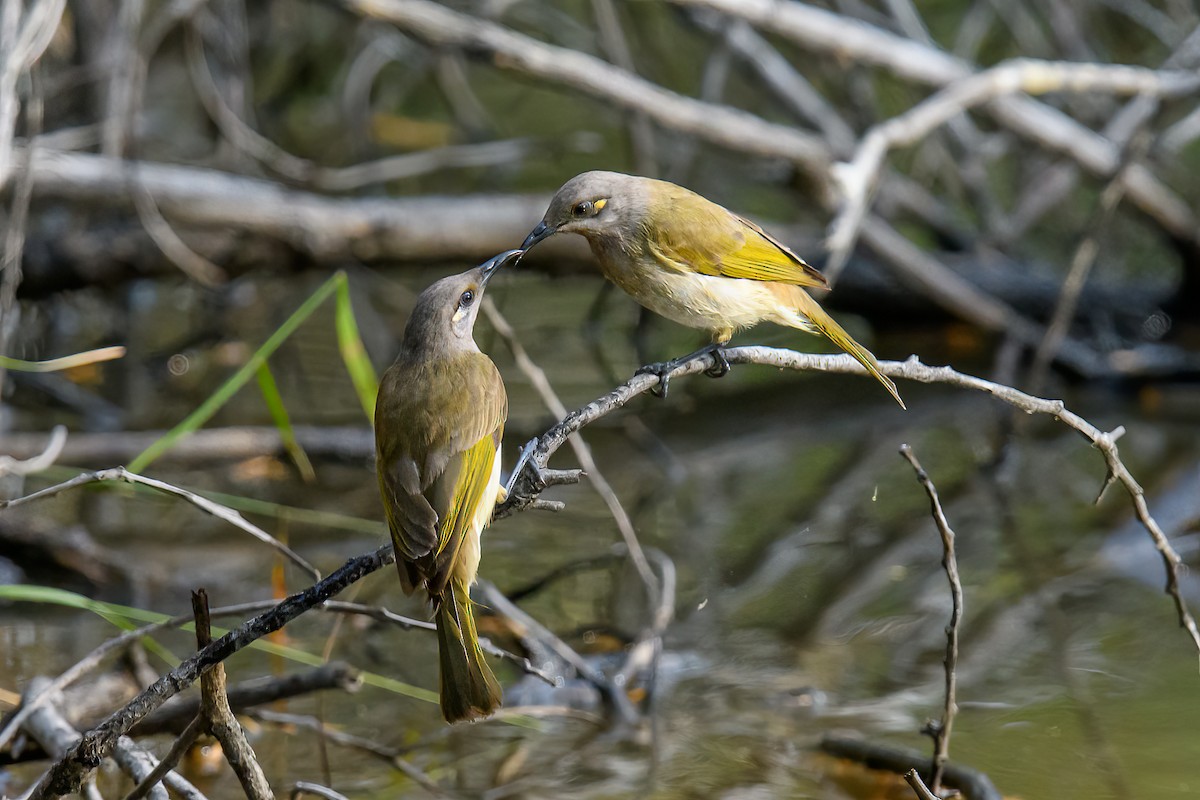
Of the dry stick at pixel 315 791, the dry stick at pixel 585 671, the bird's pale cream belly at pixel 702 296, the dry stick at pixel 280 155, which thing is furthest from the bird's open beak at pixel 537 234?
the dry stick at pixel 280 155

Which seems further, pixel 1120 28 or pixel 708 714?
pixel 1120 28

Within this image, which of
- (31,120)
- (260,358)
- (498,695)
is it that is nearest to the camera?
(498,695)

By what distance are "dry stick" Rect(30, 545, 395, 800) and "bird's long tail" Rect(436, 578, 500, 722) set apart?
0.31 meters

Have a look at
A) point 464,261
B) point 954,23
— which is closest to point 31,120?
point 464,261

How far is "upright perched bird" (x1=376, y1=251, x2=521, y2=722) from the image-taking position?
2908 millimetres

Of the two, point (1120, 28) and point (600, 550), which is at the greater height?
point (1120, 28)

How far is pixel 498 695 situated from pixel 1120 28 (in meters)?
9.15

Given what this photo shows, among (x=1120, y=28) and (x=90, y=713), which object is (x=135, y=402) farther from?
(x=1120, y=28)

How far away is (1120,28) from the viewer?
33.8ft

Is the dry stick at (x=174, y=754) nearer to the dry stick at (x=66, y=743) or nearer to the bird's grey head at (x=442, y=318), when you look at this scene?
the dry stick at (x=66, y=743)

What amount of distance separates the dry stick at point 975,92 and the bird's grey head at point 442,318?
2394 millimetres

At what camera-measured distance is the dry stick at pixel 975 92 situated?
5887 millimetres

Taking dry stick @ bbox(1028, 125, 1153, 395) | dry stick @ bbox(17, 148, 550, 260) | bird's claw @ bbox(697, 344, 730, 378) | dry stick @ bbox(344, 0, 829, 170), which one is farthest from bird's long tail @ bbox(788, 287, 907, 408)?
dry stick @ bbox(17, 148, 550, 260)

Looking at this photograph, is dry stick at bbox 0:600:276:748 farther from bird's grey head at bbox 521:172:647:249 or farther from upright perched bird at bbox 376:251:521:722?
bird's grey head at bbox 521:172:647:249
